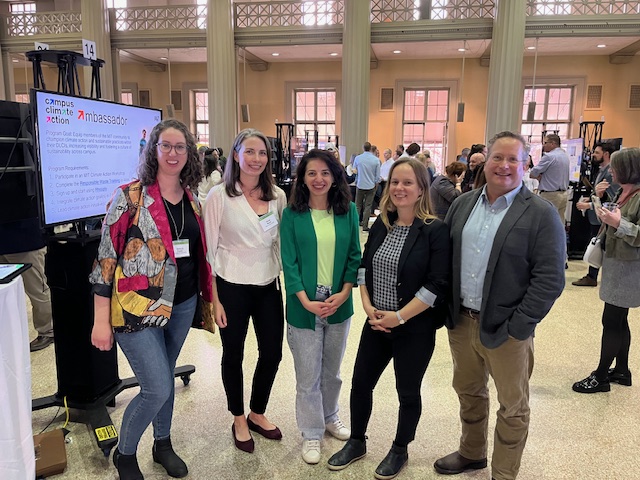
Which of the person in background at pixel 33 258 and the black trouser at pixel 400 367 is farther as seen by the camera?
the person in background at pixel 33 258

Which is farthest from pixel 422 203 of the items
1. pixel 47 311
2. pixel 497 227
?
pixel 47 311

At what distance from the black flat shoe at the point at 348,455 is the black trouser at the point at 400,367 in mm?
87

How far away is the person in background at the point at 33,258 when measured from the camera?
10.6ft

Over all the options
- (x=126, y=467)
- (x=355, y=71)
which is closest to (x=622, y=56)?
(x=355, y=71)

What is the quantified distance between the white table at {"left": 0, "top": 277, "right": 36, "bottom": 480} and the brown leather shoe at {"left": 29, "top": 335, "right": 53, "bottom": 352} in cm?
210

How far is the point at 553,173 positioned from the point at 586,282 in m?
1.63

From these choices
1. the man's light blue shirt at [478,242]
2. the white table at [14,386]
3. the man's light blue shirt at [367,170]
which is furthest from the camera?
the man's light blue shirt at [367,170]

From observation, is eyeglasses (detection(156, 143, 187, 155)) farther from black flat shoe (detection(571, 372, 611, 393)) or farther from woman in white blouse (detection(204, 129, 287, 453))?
black flat shoe (detection(571, 372, 611, 393))

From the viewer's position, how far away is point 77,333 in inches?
97.6

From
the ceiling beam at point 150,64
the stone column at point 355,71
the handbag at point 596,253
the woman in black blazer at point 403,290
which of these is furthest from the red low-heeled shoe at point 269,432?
the ceiling beam at point 150,64

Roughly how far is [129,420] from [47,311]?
7.10 ft

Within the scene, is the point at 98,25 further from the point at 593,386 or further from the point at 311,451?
the point at 593,386

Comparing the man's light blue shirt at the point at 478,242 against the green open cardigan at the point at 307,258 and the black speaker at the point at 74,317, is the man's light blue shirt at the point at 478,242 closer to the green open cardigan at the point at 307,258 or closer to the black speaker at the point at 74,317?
the green open cardigan at the point at 307,258

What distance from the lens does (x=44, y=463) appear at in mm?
2150
